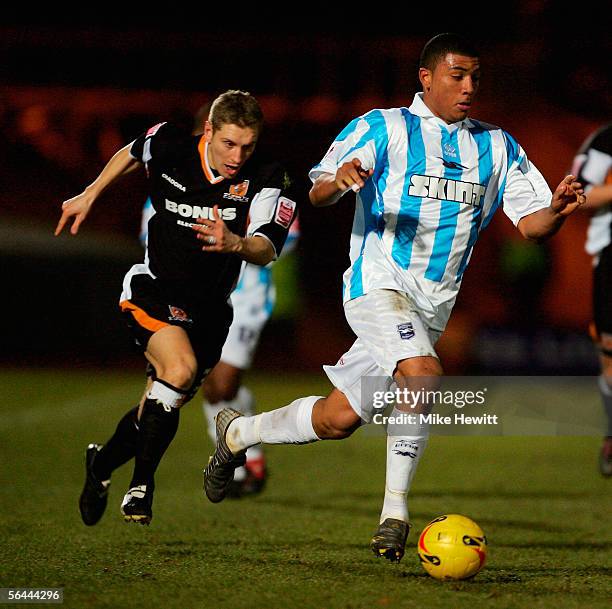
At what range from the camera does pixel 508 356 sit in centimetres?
1557

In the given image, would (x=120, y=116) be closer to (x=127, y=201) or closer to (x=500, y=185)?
(x=127, y=201)

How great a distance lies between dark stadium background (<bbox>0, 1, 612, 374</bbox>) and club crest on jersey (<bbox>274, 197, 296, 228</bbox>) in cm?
1003

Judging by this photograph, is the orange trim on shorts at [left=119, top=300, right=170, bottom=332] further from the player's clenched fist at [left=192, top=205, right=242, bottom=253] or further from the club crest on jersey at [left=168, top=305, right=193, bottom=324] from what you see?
the player's clenched fist at [left=192, top=205, right=242, bottom=253]

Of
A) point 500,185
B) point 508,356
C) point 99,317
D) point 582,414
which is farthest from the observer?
point 99,317

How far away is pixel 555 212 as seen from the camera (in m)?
5.07

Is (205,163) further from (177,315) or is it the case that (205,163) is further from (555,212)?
(555,212)

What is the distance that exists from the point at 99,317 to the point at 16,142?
3.23m

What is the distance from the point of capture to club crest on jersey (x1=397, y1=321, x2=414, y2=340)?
4945 millimetres

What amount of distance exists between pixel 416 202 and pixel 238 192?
100cm

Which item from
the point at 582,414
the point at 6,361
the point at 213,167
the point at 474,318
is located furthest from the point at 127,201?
the point at 213,167

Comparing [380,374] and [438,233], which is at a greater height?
[438,233]

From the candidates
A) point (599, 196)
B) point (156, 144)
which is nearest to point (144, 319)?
point (156, 144)

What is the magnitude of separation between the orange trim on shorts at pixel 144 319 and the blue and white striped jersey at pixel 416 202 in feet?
3.12

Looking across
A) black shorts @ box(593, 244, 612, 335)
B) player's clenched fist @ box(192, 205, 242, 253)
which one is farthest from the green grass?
player's clenched fist @ box(192, 205, 242, 253)
